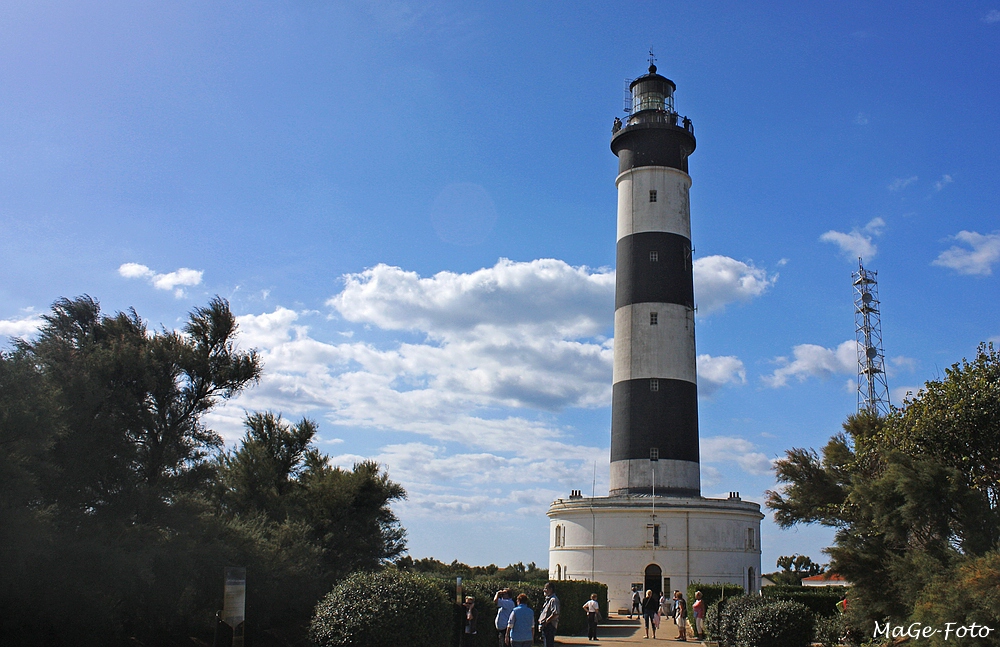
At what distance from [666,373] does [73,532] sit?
877 inches

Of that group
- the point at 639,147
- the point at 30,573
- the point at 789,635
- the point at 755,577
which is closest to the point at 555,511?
the point at 755,577

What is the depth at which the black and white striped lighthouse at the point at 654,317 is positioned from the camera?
102 ft

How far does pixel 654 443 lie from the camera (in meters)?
31.0

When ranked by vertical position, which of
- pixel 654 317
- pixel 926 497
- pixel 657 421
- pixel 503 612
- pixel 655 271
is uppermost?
pixel 655 271

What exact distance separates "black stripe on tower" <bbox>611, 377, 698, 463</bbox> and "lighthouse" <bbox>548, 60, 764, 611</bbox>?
1.5 inches

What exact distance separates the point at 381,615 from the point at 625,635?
484 inches

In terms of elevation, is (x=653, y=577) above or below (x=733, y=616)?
below

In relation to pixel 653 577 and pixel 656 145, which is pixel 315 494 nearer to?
pixel 653 577

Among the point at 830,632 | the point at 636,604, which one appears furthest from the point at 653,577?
the point at 830,632

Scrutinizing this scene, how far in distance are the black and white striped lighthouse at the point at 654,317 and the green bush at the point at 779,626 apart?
48.8ft

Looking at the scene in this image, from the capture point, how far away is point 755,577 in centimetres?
3269

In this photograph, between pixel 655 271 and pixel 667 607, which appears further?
pixel 655 271

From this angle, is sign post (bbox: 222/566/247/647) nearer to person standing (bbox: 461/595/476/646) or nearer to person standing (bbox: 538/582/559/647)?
person standing (bbox: 538/582/559/647)

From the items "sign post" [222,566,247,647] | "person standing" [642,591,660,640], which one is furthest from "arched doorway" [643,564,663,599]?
"sign post" [222,566,247,647]
